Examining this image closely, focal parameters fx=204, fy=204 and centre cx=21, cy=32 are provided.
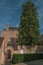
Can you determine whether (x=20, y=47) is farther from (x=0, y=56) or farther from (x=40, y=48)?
(x=0, y=56)

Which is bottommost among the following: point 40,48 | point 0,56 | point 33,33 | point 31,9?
point 0,56

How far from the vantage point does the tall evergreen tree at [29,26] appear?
55.8m

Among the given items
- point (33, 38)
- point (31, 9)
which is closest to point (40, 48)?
point (33, 38)

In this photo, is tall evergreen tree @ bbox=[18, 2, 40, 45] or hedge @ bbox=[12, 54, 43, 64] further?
tall evergreen tree @ bbox=[18, 2, 40, 45]

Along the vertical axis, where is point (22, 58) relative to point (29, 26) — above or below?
below

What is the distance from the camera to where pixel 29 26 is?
57531 millimetres

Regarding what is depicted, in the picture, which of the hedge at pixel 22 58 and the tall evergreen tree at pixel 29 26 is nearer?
the hedge at pixel 22 58

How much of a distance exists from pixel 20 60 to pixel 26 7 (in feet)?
81.3

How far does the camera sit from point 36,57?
47812 mm

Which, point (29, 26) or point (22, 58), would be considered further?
point (29, 26)

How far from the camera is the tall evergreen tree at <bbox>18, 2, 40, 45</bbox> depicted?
2199 inches

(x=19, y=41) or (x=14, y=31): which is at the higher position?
(x=14, y=31)

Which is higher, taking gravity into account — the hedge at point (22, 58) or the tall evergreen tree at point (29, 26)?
the tall evergreen tree at point (29, 26)

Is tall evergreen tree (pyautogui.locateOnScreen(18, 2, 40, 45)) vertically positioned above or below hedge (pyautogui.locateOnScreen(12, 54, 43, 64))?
above
